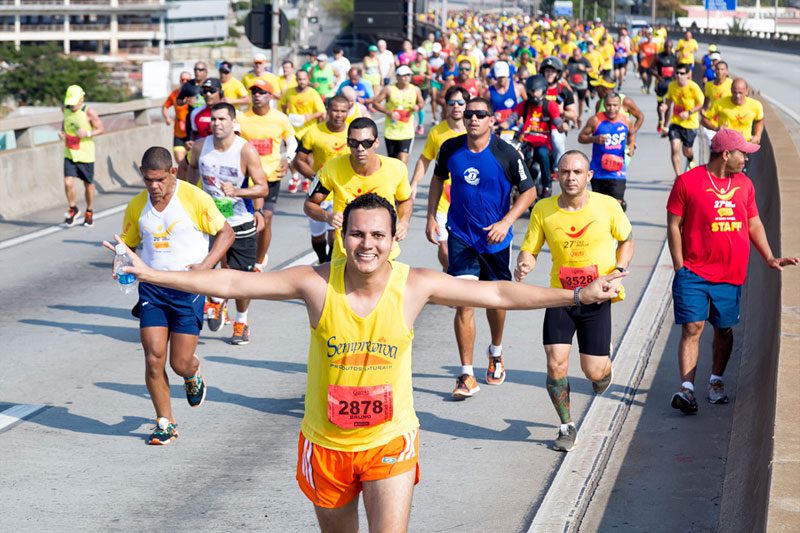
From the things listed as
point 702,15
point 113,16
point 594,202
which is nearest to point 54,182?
point 594,202

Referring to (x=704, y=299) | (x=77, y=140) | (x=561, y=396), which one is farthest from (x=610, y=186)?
(x=561, y=396)

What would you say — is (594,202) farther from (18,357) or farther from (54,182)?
(54,182)

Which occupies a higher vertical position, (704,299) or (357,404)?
(357,404)

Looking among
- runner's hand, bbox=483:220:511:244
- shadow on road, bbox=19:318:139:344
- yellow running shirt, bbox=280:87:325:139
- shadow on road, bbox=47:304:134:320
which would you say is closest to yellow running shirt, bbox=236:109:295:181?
shadow on road, bbox=47:304:134:320

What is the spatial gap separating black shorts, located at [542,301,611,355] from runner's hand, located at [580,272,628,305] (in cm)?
305

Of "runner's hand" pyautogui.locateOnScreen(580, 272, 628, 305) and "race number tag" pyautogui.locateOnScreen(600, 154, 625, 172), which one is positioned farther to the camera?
"race number tag" pyautogui.locateOnScreen(600, 154, 625, 172)

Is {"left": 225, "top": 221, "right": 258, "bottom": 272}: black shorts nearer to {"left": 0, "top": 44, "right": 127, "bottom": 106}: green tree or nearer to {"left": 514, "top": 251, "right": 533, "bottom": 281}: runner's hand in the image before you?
{"left": 514, "top": 251, "right": 533, "bottom": 281}: runner's hand

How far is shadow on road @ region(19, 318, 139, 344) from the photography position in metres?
11.7

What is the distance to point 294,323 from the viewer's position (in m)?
12.2

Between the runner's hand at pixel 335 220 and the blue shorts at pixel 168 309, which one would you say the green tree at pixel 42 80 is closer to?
the runner's hand at pixel 335 220

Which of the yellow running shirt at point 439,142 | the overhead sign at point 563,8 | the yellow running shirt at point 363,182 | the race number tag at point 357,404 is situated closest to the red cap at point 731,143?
the yellow running shirt at point 363,182

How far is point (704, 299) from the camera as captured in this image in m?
9.23

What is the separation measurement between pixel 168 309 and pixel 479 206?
2.45 m

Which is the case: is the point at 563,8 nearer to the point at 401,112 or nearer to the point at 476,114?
the point at 401,112
